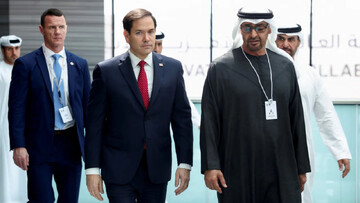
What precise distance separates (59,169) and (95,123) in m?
0.90

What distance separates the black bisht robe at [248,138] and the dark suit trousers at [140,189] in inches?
13.0

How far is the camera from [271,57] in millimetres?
3148

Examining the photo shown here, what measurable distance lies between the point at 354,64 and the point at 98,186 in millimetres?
20510

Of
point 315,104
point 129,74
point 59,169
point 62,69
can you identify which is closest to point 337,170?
point 315,104

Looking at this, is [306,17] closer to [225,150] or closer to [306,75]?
[306,75]

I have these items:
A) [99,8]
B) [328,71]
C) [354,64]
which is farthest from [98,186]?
[354,64]

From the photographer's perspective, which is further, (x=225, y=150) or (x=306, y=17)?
(x=306, y=17)

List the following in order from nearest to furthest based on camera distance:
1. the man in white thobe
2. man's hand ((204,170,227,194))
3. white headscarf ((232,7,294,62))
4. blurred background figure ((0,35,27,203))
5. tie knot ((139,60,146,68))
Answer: man's hand ((204,170,227,194)) → white headscarf ((232,7,294,62)) → tie knot ((139,60,146,68)) → the man in white thobe → blurred background figure ((0,35,27,203))

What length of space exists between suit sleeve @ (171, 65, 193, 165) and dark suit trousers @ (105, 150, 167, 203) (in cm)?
18

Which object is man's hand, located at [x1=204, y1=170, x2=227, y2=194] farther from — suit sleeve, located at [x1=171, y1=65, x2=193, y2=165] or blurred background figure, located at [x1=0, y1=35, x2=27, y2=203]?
blurred background figure, located at [x1=0, y1=35, x2=27, y2=203]

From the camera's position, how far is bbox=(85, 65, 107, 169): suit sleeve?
3.10m

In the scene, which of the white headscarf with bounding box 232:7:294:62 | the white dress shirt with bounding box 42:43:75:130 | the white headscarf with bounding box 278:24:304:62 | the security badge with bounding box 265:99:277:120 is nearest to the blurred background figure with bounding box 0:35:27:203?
the white dress shirt with bounding box 42:43:75:130

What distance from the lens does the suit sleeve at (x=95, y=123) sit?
3102 millimetres

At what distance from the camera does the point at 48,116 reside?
376 centimetres
